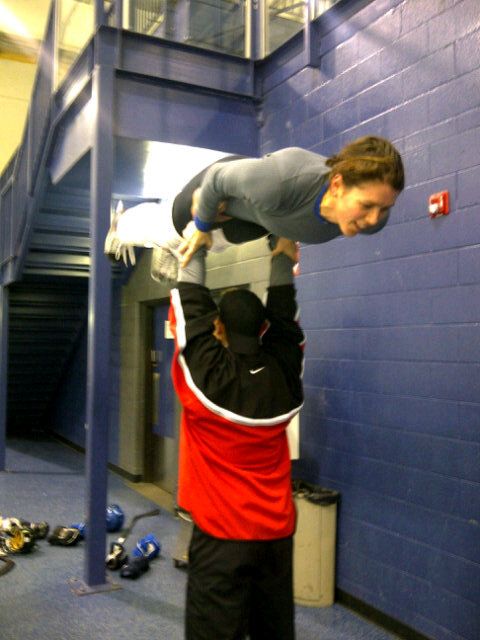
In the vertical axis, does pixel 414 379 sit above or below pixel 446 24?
below

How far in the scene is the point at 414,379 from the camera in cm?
301

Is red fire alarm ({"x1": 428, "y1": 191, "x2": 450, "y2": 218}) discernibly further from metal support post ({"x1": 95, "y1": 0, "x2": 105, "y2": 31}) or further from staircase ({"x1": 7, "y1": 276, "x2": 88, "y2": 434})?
staircase ({"x1": 7, "y1": 276, "x2": 88, "y2": 434})

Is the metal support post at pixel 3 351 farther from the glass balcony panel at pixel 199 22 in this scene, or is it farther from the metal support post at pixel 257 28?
the metal support post at pixel 257 28

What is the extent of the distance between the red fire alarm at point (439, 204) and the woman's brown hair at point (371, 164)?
4.50ft

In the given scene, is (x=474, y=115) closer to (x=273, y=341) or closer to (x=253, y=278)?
(x=273, y=341)

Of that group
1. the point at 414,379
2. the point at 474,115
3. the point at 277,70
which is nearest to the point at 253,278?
the point at 277,70

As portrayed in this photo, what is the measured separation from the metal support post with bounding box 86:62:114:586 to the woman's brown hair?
2.40 meters

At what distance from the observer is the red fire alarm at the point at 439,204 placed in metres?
2.84

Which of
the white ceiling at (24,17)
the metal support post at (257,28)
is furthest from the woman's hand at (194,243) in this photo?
the white ceiling at (24,17)

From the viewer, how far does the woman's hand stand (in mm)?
1884

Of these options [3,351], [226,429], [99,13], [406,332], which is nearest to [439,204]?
[406,332]

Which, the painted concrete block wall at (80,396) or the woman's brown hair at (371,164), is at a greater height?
the woman's brown hair at (371,164)

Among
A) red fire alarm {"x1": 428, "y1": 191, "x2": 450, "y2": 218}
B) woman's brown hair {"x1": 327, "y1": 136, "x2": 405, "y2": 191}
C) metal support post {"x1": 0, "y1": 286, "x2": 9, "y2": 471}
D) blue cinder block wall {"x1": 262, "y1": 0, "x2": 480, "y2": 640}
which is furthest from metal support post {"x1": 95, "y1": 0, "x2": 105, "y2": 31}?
metal support post {"x1": 0, "y1": 286, "x2": 9, "y2": 471}

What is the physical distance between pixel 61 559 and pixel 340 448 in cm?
209
